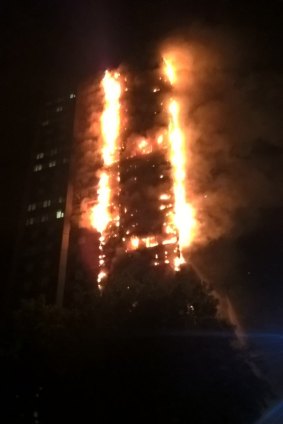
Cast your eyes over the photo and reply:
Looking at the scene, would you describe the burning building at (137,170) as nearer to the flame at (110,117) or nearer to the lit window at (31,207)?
the flame at (110,117)

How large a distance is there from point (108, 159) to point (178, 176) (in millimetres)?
4401

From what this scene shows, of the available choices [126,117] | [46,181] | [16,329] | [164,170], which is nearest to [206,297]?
[16,329]

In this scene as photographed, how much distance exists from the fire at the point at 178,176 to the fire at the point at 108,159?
3389mm

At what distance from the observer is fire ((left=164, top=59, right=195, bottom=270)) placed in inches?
872

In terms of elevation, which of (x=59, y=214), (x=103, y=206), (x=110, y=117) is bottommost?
(x=103, y=206)

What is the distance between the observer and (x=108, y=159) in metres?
25.1

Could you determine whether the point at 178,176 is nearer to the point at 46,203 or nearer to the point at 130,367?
the point at 130,367

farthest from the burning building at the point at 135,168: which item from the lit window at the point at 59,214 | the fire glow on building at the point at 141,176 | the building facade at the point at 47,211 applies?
the lit window at the point at 59,214

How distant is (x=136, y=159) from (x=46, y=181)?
74.6 feet

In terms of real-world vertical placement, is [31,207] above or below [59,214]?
above

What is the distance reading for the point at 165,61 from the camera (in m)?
22.6

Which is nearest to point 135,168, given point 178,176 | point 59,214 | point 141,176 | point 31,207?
point 141,176

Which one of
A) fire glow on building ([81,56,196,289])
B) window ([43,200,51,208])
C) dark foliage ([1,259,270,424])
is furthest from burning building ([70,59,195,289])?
window ([43,200,51,208])

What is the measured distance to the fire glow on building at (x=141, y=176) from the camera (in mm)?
22531
